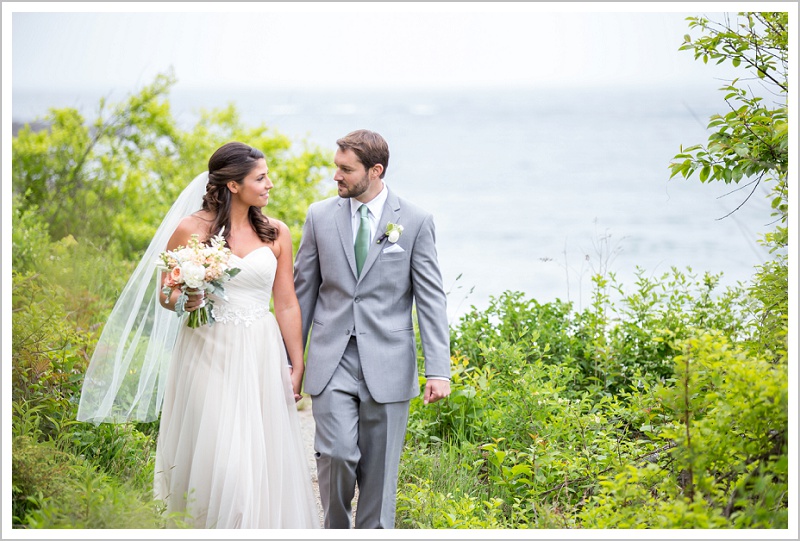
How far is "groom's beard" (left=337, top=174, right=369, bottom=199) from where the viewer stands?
3838mm

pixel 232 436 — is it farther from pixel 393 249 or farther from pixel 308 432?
pixel 308 432

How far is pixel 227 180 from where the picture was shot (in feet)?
12.6

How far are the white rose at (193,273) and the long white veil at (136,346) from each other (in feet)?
1.91

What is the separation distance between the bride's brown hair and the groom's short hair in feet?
1.36

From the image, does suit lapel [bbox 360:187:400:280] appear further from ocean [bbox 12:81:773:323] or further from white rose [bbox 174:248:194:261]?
ocean [bbox 12:81:773:323]

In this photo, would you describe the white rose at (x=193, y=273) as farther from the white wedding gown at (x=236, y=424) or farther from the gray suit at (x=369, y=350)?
the gray suit at (x=369, y=350)

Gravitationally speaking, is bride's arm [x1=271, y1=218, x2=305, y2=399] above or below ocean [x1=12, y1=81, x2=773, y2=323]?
below

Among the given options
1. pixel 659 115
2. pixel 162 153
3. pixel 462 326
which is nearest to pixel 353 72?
Result: pixel 659 115

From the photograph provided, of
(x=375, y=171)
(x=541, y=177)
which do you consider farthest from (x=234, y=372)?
(x=541, y=177)

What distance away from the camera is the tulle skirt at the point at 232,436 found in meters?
3.63

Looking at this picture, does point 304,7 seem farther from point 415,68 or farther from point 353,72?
point 353,72

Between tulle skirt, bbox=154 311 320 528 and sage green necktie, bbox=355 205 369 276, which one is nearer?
tulle skirt, bbox=154 311 320 528

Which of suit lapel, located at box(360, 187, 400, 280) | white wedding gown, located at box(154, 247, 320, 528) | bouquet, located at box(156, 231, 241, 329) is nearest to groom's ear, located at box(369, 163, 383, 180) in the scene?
suit lapel, located at box(360, 187, 400, 280)

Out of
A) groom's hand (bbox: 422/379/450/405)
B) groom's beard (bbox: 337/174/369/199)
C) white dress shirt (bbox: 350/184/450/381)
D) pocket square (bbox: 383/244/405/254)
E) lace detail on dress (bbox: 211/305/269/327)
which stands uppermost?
groom's beard (bbox: 337/174/369/199)
